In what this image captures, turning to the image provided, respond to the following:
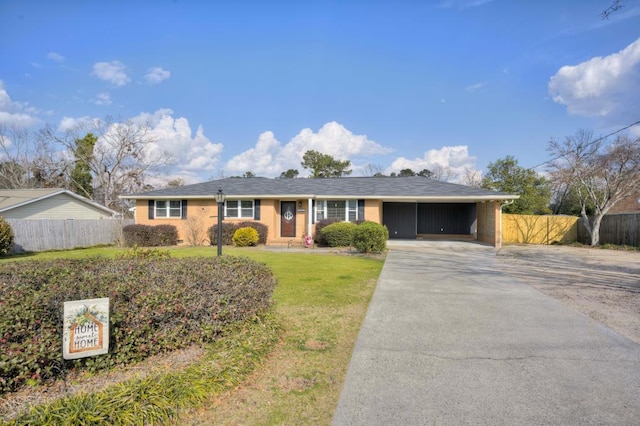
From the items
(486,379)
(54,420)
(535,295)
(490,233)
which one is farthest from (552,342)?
(490,233)

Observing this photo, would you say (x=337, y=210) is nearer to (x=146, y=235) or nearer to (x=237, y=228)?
(x=237, y=228)

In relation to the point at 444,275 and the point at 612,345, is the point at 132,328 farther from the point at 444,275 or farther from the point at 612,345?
the point at 444,275

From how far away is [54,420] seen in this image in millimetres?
2342

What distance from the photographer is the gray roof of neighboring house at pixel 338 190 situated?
17688 mm

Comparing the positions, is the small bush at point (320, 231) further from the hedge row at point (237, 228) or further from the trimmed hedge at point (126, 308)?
the trimmed hedge at point (126, 308)

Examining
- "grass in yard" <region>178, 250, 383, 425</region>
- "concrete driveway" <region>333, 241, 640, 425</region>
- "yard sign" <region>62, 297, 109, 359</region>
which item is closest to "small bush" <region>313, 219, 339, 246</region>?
"grass in yard" <region>178, 250, 383, 425</region>

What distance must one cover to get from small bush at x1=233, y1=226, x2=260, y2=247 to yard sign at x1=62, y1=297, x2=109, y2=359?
44.2 feet

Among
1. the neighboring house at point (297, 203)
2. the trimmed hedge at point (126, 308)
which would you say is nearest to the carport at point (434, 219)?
the neighboring house at point (297, 203)

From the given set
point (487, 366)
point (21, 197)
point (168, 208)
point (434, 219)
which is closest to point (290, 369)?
point (487, 366)

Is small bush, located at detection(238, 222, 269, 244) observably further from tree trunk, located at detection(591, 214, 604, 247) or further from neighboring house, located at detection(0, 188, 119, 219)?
tree trunk, located at detection(591, 214, 604, 247)

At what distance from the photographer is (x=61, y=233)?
17.6 metres

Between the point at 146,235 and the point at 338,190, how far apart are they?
391 inches

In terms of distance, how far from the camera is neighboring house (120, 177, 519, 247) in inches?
703

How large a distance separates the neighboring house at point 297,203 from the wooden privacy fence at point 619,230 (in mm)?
6357
